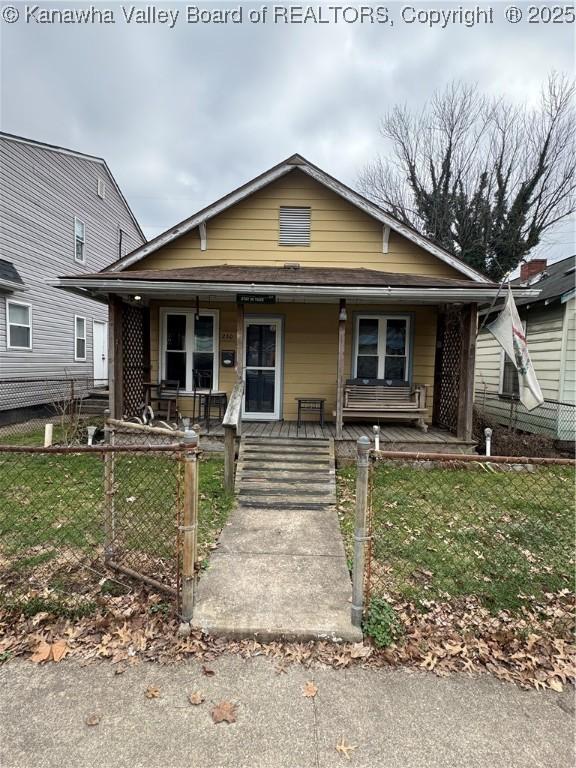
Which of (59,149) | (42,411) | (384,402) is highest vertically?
(59,149)

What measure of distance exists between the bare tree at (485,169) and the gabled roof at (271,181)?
12.8 metres

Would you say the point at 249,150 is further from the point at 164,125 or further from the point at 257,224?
the point at 257,224

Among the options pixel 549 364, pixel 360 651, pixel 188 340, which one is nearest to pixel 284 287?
pixel 188 340

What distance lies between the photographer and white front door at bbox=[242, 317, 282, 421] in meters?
8.84

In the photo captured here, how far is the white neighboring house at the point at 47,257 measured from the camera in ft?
35.1

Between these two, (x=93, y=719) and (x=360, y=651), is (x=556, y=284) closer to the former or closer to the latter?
(x=360, y=651)

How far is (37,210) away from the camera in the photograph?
11.9 metres

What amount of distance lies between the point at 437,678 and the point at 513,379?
999cm

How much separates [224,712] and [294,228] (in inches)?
341

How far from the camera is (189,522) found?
105 inches

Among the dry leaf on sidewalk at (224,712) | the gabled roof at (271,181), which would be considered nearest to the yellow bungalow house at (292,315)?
the gabled roof at (271,181)

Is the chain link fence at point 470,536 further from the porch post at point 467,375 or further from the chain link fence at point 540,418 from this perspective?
the chain link fence at point 540,418

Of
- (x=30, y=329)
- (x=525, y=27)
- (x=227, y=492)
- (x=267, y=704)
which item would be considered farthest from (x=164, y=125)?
(x=267, y=704)

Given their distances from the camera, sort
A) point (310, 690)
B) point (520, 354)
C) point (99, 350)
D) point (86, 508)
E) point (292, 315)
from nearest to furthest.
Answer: point (310, 690) → point (86, 508) → point (520, 354) → point (292, 315) → point (99, 350)
